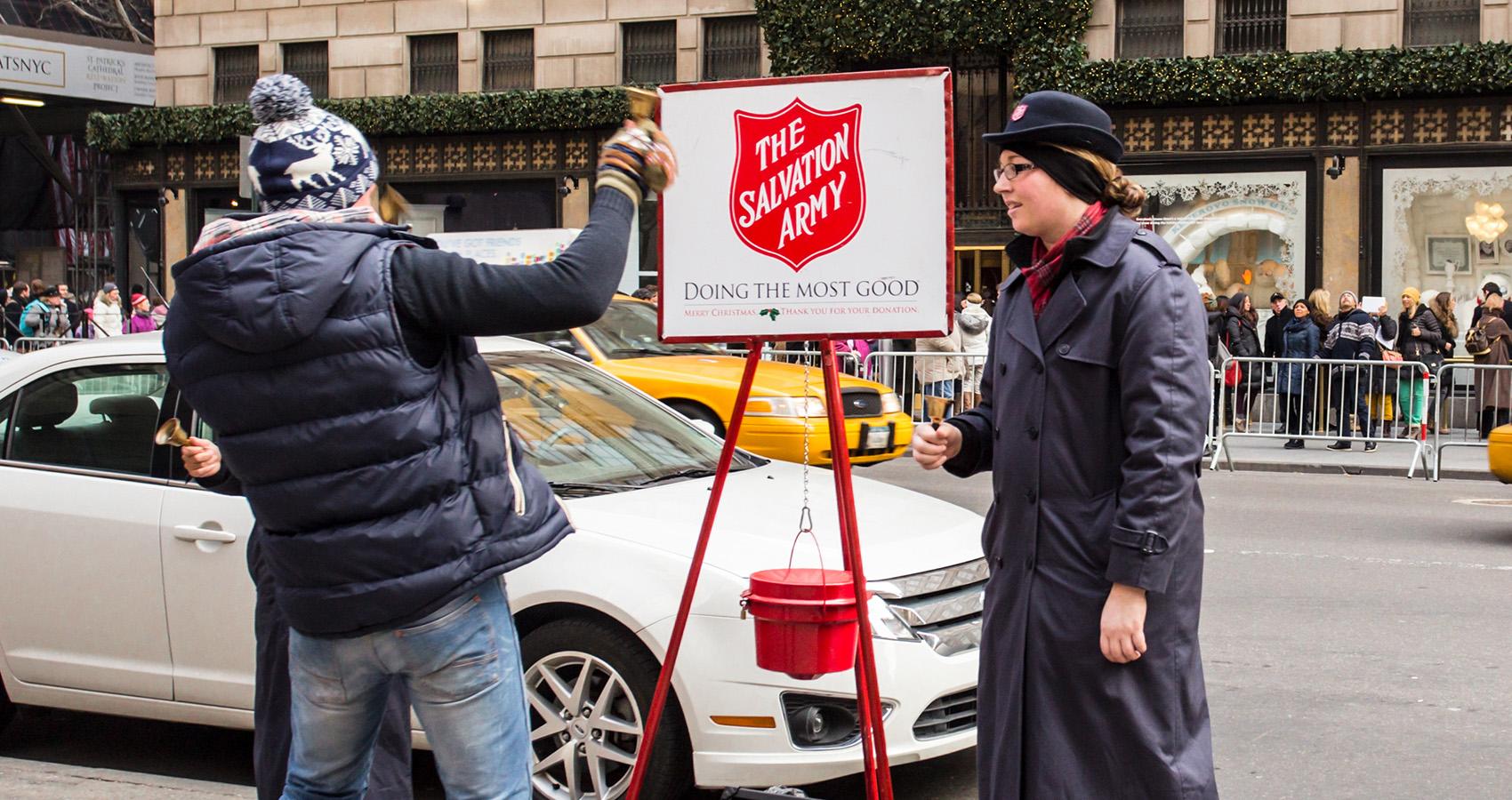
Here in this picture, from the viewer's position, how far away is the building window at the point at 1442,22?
20.8m

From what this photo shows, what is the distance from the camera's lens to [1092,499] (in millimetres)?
3113

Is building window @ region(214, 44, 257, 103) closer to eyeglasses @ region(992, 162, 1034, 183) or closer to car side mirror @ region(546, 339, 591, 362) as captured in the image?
car side mirror @ region(546, 339, 591, 362)

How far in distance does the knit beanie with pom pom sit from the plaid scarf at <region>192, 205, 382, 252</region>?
0.11 ft

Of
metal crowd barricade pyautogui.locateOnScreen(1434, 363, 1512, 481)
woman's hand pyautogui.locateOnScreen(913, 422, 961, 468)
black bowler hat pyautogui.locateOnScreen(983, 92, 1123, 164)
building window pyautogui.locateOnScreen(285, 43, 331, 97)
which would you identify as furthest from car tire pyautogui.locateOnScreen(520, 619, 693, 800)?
building window pyautogui.locateOnScreen(285, 43, 331, 97)

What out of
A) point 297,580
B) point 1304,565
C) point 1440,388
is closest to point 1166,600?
point 297,580

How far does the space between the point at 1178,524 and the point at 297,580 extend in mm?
1690

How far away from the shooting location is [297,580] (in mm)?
2871

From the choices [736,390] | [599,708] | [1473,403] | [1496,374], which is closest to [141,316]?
[736,390]

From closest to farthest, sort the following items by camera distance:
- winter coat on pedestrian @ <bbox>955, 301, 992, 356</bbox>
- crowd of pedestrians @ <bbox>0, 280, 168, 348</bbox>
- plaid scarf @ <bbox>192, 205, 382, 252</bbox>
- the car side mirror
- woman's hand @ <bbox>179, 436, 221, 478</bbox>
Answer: plaid scarf @ <bbox>192, 205, 382, 252</bbox>, woman's hand @ <bbox>179, 436, 221, 478</bbox>, the car side mirror, winter coat on pedestrian @ <bbox>955, 301, 992, 356</bbox>, crowd of pedestrians @ <bbox>0, 280, 168, 348</bbox>

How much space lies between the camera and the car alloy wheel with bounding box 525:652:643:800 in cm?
459

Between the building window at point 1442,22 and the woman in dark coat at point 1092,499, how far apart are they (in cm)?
2003

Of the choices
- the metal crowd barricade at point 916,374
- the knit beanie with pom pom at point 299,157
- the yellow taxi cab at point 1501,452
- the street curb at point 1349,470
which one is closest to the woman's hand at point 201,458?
the knit beanie with pom pom at point 299,157

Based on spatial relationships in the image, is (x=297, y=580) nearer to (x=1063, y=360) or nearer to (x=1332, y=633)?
(x=1063, y=360)

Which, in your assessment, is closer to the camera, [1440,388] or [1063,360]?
[1063,360]
